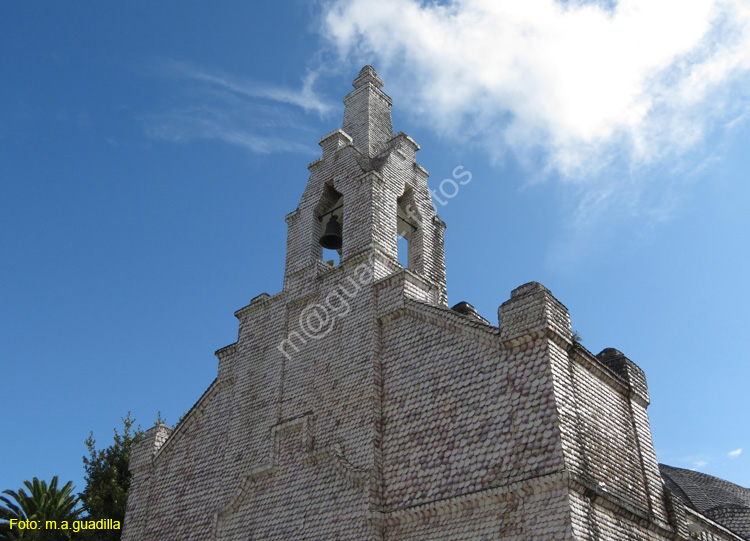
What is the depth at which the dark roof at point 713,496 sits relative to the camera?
57.1 ft

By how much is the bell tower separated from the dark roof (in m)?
9.35

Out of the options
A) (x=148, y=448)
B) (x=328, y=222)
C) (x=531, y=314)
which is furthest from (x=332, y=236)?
(x=148, y=448)

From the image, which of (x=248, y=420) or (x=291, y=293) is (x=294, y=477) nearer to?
(x=248, y=420)

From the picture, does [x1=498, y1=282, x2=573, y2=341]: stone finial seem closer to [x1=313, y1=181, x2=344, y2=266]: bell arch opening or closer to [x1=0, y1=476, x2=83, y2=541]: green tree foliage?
[x1=313, y1=181, x2=344, y2=266]: bell arch opening

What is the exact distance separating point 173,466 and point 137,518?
157 centimetres

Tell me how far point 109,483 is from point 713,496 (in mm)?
20085

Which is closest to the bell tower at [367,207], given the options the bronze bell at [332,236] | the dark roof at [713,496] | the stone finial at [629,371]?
the bronze bell at [332,236]

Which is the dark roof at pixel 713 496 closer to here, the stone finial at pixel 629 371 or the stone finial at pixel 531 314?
the stone finial at pixel 629 371

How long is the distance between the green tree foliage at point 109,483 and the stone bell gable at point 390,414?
5.93 m

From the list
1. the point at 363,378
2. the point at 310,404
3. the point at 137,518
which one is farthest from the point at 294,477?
the point at 137,518

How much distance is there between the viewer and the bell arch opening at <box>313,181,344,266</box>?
57.8 feet

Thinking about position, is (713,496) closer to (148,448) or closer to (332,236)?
(332,236)

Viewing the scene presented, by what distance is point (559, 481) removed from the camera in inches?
400

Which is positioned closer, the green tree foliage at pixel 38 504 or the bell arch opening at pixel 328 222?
the bell arch opening at pixel 328 222
